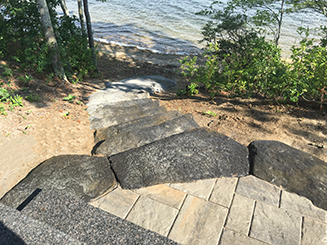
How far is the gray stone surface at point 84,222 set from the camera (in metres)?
2.36

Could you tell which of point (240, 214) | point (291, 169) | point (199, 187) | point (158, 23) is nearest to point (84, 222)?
point (199, 187)

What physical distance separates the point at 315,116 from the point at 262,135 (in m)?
1.36

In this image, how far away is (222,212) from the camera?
3.09 m

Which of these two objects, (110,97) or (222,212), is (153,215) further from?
(110,97)

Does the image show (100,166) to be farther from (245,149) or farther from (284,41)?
(284,41)

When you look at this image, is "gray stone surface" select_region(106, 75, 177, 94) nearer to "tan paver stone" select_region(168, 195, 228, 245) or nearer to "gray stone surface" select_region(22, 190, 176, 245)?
"tan paver stone" select_region(168, 195, 228, 245)

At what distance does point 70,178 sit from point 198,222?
5.74 ft

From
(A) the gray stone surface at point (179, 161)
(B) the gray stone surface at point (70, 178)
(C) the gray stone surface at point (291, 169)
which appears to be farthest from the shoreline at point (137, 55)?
(B) the gray stone surface at point (70, 178)

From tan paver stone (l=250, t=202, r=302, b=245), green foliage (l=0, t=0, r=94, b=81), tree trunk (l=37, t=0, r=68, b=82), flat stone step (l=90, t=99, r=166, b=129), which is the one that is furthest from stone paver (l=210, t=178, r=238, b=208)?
green foliage (l=0, t=0, r=94, b=81)

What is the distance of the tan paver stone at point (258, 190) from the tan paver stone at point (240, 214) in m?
0.11

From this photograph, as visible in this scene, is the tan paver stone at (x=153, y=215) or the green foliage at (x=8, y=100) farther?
the green foliage at (x=8, y=100)

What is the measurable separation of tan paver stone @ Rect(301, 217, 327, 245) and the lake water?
12.3 metres

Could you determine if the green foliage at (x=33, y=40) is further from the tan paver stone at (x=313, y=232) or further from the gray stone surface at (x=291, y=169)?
the tan paver stone at (x=313, y=232)

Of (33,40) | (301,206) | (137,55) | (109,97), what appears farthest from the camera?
(137,55)
